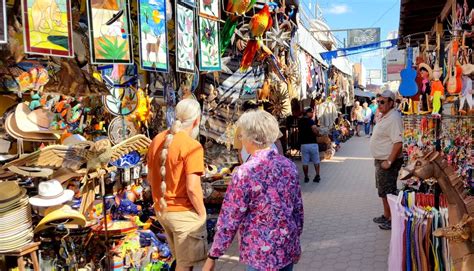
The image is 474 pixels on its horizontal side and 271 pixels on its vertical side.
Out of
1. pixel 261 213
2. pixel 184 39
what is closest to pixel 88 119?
pixel 184 39

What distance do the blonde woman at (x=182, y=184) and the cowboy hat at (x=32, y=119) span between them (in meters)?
1.02

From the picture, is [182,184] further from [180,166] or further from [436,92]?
[436,92]

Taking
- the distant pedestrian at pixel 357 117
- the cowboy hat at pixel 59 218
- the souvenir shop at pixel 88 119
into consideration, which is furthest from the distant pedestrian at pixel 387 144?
the distant pedestrian at pixel 357 117

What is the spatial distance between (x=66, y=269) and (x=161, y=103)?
100 inches

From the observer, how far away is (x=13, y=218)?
299 cm

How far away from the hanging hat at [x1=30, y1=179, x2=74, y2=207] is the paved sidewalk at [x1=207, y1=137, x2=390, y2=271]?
72.9 inches

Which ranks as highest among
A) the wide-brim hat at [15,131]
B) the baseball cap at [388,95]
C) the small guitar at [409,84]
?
the small guitar at [409,84]

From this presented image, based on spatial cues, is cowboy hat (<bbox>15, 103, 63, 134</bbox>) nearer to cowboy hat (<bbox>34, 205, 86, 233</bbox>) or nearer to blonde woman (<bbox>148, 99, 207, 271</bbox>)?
cowboy hat (<bbox>34, 205, 86, 233</bbox>)

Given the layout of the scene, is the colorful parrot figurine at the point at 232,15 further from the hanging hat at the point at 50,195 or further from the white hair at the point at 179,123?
the hanging hat at the point at 50,195

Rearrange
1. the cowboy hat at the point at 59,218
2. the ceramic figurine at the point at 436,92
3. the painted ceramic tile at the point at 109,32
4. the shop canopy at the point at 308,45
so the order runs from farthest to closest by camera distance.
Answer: the shop canopy at the point at 308,45 < the ceramic figurine at the point at 436,92 < the painted ceramic tile at the point at 109,32 < the cowboy hat at the point at 59,218

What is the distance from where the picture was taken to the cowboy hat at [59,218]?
321 cm

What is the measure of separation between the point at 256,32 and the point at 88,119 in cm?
290

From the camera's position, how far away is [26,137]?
3.32 metres

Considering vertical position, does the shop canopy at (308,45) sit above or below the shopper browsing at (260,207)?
above
